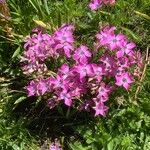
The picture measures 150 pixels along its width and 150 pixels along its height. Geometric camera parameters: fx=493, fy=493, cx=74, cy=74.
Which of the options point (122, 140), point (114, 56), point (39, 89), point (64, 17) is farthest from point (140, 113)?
point (64, 17)

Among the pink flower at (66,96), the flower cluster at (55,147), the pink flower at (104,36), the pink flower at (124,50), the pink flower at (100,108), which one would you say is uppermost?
the pink flower at (104,36)

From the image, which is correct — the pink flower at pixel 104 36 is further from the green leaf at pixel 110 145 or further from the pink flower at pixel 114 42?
the green leaf at pixel 110 145

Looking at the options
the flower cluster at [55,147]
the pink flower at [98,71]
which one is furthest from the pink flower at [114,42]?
the flower cluster at [55,147]

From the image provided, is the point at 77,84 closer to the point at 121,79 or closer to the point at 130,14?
the point at 121,79

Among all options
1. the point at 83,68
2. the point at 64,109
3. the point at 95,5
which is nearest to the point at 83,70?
the point at 83,68

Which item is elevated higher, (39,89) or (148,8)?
(148,8)

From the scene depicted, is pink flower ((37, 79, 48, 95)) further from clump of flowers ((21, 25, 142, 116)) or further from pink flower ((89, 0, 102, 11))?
pink flower ((89, 0, 102, 11))

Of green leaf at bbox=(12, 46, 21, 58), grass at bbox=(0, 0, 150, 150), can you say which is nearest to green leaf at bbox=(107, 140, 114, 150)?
grass at bbox=(0, 0, 150, 150)

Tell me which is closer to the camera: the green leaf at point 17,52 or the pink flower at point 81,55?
the pink flower at point 81,55
